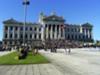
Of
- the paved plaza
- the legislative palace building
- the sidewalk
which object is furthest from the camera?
the legislative palace building

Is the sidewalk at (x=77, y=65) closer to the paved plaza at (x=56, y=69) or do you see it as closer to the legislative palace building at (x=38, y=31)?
the paved plaza at (x=56, y=69)

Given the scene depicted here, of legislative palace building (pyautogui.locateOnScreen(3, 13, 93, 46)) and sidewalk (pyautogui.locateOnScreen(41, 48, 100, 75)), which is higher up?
legislative palace building (pyautogui.locateOnScreen(3, 13, 93, 46))

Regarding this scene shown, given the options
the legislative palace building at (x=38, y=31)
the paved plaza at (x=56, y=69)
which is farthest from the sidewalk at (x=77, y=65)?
the legislative palace building at (x=38, y=31)

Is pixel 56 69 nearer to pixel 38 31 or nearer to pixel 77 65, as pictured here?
pixel 77 65

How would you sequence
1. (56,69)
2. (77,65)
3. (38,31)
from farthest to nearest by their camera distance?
1. (38,31)
2. (77,65)
3. (56,69)

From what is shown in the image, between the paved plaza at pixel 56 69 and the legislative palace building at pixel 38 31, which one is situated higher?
the legislative palace building at pixel 38 31

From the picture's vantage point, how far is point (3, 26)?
521ft

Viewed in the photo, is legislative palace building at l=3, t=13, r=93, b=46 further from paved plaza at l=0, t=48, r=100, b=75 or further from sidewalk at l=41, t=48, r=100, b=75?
paved plaza at l=0, t=48, r=100, b=75

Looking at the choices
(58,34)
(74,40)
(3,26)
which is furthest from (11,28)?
(74,40)

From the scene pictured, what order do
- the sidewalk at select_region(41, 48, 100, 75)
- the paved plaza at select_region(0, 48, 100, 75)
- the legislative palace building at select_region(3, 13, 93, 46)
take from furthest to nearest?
the legislative palace building at select_region(3, 13, 93, 46)
the sidewalk at select_region(41, 48, 100, 75)
the paved plaza at select_region(0, 48, 100, 75)

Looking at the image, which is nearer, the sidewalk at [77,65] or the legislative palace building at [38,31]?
the sidewalk at [77,65]

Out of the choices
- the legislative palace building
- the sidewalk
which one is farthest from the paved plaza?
the legislative palace building

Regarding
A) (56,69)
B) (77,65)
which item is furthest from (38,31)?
(56,69)

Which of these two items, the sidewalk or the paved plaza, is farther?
the sidewalk
